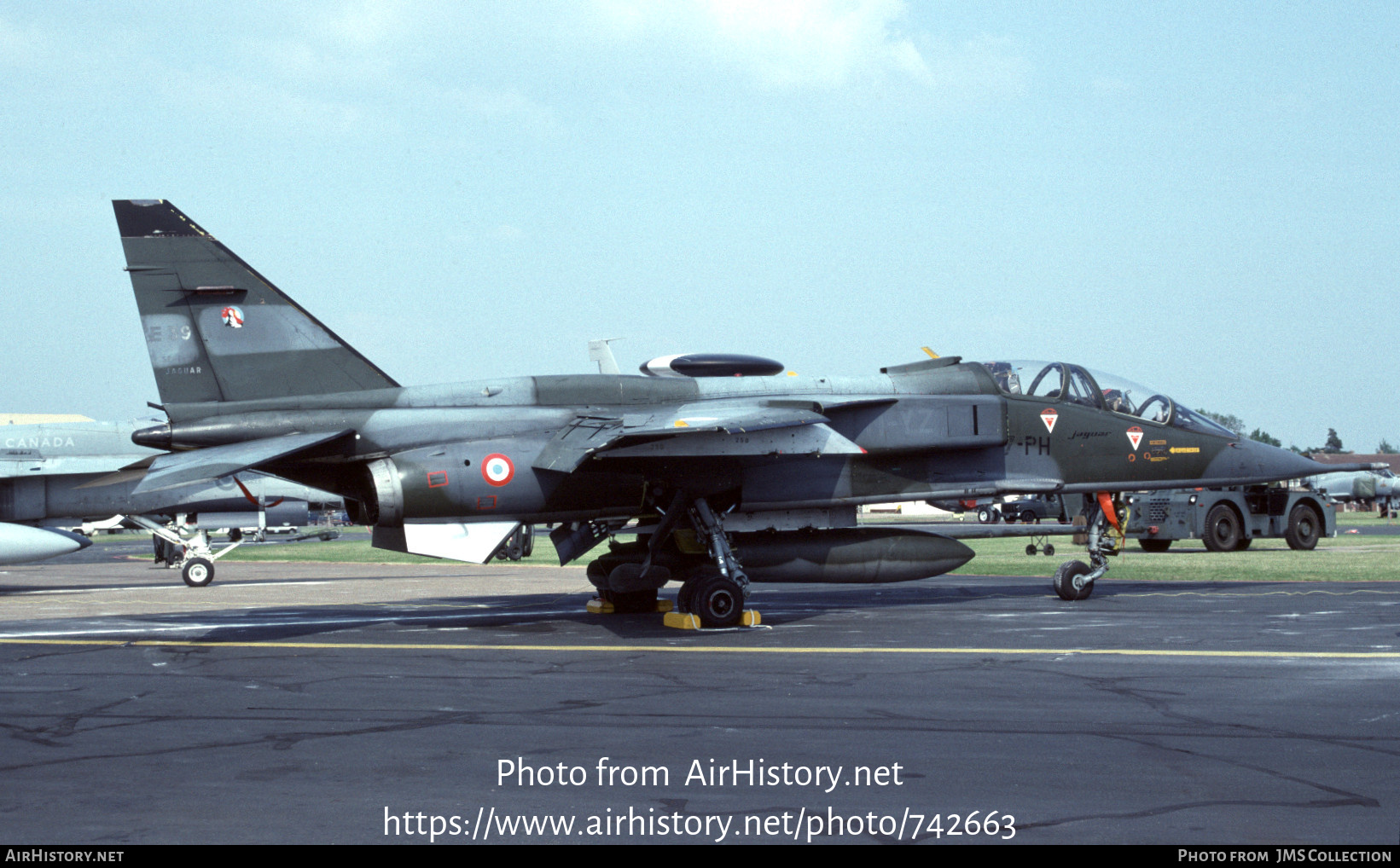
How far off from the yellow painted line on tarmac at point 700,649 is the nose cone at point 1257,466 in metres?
6.26

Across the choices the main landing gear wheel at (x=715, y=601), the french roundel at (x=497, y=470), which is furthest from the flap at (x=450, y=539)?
the main landing gear wheel at (x=715, y=601)

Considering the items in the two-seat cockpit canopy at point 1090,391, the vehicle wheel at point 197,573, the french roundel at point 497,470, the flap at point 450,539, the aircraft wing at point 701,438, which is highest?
the two-seat cockpit canopy at point 1090,391

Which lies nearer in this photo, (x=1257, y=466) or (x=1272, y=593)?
(x=1257, y=466)

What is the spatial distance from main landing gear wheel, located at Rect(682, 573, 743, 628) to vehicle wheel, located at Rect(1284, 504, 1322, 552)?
902 inches

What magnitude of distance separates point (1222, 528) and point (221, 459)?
27.0 meters

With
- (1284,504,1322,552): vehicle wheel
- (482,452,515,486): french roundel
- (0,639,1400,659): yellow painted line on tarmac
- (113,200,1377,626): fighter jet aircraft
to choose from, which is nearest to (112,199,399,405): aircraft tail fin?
(113,200,1377,626): fighter jet aircraft

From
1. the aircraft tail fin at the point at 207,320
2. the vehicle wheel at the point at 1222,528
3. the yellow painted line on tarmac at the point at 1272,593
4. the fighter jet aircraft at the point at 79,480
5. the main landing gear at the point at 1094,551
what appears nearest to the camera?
the aircraft tail fin at the point at 207,320

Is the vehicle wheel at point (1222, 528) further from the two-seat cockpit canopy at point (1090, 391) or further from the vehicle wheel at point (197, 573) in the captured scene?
the vehicle wheel at point (197, 573)

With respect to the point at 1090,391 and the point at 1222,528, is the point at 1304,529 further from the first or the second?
the point at 1090,391

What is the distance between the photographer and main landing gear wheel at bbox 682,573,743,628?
14.0m

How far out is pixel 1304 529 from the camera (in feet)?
104

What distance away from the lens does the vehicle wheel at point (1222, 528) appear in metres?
31.3

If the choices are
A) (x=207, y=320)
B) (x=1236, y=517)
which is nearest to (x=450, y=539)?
(x=207, y=320)

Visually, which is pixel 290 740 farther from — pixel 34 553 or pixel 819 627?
pixel 34 553
